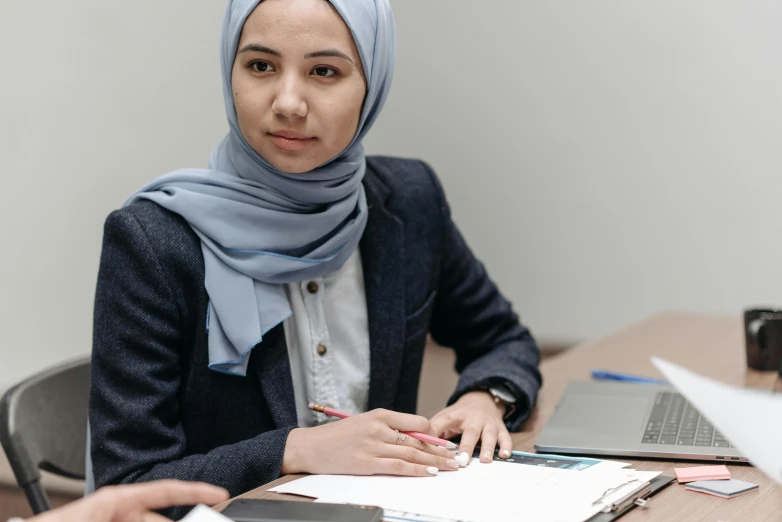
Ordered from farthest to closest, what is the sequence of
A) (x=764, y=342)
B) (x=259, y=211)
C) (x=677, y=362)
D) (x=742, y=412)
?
(x=677, y=362) < (x=764, y=342) < (x=259, y=211) < (x=742, y=412)

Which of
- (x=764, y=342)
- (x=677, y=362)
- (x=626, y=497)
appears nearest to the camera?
(x=626, y=497)

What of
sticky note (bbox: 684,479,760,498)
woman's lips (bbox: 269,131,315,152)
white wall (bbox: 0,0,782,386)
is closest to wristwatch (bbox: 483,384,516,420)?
sticky note (bbox: 684,479,760,498)

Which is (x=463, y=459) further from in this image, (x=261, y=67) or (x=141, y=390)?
(x=261, y=67)

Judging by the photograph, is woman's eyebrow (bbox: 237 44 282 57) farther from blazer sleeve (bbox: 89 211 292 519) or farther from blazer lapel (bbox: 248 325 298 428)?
blazer lapel (bbox: 248 325 298 428)

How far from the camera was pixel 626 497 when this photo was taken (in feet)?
3.13

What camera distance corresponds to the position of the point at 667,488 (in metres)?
1.02

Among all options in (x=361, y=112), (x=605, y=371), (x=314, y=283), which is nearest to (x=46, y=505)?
(x=314, y=283)

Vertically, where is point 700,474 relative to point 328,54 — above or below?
below

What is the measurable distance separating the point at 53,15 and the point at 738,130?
1.80m

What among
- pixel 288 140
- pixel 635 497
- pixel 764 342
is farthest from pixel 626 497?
pixel 764 342

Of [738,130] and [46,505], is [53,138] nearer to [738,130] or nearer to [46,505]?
[46,505]

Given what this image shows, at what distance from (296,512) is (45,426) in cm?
65

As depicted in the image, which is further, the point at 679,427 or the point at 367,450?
the point at 679,427

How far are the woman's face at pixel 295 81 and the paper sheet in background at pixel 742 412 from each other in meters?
0.63
